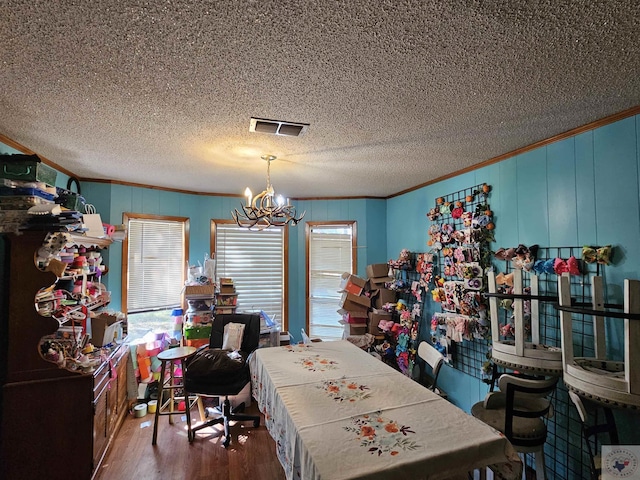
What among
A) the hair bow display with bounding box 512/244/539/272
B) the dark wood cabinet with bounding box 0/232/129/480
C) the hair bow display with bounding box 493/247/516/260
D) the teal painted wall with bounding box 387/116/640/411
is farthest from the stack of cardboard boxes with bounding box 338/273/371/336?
the dark wood cabinet with bounding box 0/232/129/480

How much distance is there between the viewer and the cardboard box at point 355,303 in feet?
12.7

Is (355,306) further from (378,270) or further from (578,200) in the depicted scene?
(578,200)

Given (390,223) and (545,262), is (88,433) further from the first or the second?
(390,223)

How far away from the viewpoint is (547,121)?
1973mm

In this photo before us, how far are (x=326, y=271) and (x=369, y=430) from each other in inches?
119

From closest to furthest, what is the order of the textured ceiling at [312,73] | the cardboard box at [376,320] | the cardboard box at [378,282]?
A: the textured ceiling at [312,73]
the cardboard box at [376,320]
the cardboard box at [378,282]

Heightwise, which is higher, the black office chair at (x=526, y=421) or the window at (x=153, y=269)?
the window at (x=153, y=269)

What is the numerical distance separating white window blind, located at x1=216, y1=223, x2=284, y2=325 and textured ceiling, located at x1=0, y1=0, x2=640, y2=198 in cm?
192

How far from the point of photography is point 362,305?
12.8ft

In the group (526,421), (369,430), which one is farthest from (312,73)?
(526,421)

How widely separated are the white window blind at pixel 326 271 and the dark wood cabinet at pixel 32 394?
2794mm

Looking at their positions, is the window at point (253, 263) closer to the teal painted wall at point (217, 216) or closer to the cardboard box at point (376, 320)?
the teal painted wall at point (217, 216)

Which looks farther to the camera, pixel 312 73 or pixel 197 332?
pixel 197 332

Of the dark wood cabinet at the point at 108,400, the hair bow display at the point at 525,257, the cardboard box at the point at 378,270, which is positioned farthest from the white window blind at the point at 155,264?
the hair bow display at the point at 525,257
